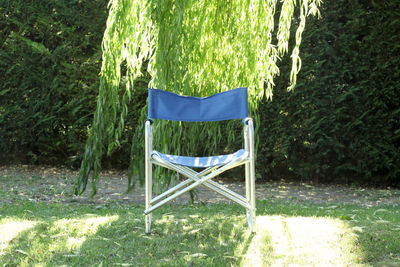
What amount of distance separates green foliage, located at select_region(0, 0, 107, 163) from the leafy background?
12mm

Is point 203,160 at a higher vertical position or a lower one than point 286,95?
lower

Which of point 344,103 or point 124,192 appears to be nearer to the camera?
point 124,192

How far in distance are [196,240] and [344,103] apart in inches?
119

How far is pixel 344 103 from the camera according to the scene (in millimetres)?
4773

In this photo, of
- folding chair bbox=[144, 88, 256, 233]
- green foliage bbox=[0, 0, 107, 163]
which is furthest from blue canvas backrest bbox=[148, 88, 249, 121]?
green foliage bbox=[0, 0, 107, 163]

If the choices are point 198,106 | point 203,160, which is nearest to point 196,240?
point 203,160

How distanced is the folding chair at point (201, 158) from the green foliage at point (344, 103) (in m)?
2.21

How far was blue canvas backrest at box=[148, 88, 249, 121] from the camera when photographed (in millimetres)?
2666

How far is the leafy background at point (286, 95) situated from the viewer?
15.3 ft

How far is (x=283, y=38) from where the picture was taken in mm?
3066

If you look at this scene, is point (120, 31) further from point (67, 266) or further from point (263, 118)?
point (263, 118)

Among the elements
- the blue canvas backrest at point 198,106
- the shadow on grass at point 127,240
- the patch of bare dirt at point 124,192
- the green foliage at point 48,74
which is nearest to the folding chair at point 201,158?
the blue canvas backrest at point 198,106

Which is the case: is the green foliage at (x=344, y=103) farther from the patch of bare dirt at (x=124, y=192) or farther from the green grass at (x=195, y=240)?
the green grass at (x=195, y=240)

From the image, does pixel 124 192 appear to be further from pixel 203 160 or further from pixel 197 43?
pixel 203 160
